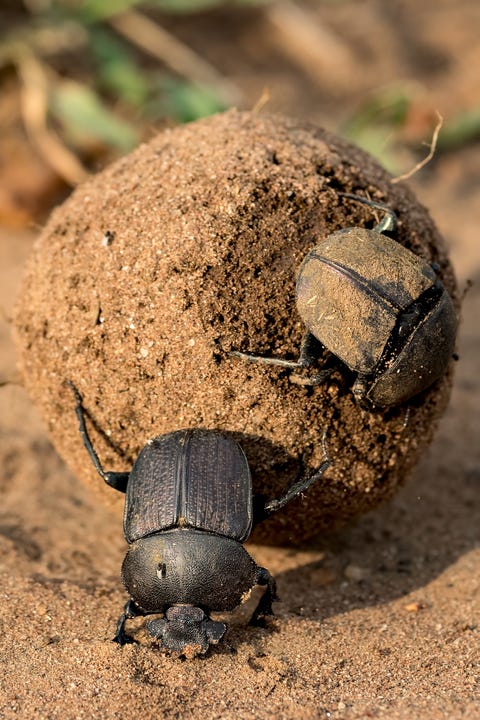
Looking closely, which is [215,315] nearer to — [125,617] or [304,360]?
[304,360]

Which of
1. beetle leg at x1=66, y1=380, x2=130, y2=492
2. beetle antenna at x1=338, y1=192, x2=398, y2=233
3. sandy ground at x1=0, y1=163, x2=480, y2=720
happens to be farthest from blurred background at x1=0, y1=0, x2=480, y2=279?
beetle leg at x1=66, y1=380, x2=130, y2=492

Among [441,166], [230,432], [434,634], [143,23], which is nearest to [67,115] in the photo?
[143,23]

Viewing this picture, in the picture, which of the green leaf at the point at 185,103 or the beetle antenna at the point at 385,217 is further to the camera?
the green leaf at the point at 185,103

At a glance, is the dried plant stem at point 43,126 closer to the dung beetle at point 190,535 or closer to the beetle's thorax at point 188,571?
the dung beetle at point 190,535

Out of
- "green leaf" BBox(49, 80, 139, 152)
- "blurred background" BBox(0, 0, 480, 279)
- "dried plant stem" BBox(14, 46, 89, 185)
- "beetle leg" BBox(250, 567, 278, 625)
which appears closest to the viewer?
"beetle leg" BBox(250, 567, 278, 625)

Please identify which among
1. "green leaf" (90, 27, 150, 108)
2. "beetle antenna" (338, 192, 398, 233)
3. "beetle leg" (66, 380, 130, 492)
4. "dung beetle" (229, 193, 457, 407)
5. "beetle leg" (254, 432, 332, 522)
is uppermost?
"beetle antenna" (338, 192, 398, 233)

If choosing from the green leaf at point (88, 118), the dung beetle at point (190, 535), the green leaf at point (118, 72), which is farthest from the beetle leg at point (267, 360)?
the green leaf at point (118, 72)

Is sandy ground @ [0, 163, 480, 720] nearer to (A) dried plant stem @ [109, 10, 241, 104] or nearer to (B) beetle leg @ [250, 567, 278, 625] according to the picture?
(B) beetle leg @ [250, 567, 278, 625]
